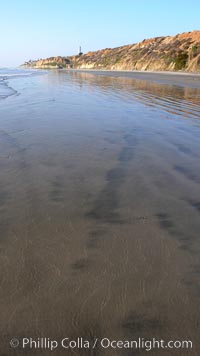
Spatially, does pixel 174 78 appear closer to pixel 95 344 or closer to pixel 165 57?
pixel 165 57

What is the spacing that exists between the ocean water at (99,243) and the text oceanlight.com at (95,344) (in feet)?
0.07

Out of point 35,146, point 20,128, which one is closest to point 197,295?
point 35,146

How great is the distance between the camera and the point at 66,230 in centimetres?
275

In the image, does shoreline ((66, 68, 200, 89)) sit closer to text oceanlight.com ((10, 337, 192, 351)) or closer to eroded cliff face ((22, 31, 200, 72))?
eroded cliff face ((22, 31, 200, 72))

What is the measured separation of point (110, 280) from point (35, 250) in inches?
31.5

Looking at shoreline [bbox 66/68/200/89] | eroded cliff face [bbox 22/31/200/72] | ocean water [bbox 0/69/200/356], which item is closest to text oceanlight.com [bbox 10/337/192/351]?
ocean water [bbox 0/69/200/356]

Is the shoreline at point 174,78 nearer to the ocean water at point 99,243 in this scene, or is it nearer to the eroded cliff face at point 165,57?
the eroded cliff face at point 165,57

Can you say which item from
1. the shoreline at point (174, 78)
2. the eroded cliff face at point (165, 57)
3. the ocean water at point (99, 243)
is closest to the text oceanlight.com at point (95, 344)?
the ocean water at point (99, 243)

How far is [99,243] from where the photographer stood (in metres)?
2.58

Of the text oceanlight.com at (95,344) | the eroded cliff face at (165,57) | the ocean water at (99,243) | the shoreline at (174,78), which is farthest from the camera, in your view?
the eroded cliff face at (165,57)

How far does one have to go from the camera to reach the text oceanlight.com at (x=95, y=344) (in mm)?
1661

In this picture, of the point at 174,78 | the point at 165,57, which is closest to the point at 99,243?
the point at 174,78

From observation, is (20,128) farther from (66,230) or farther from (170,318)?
(170,318)

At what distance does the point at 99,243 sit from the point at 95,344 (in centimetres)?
101
